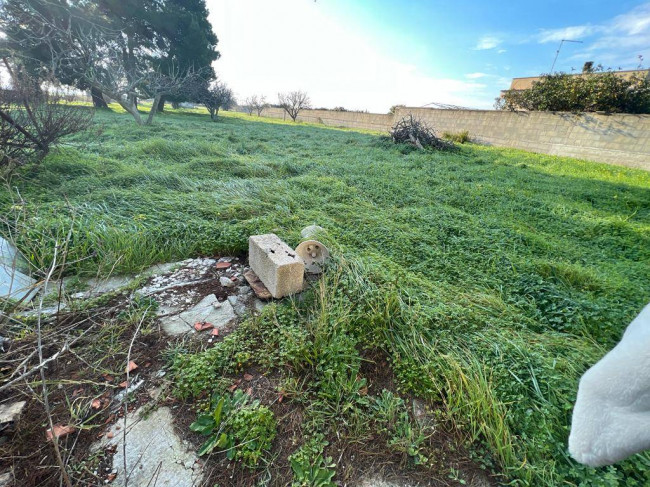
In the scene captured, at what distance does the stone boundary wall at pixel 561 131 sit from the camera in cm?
842

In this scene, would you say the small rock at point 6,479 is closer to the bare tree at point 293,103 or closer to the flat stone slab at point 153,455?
the flat stone slab at point 153,455

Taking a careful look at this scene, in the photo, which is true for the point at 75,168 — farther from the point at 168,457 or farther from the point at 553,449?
the point at 553,449

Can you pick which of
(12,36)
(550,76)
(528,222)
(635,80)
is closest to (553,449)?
(528,222)

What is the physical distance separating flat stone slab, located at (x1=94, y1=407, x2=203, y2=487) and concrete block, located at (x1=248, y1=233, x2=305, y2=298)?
0.97m

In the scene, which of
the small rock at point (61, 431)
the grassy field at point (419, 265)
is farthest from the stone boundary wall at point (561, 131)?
the small rock at point (61, 431)

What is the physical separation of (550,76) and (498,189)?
1075cm

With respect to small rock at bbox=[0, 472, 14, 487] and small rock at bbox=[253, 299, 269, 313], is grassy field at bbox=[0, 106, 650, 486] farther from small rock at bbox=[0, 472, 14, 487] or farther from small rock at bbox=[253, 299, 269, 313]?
small rock at bbox=[0, 472, 14, 487]

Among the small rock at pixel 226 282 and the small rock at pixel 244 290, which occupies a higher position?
the small rock at pixel 226 282

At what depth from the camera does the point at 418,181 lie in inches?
211

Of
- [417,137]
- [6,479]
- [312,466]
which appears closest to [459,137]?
[417,137]

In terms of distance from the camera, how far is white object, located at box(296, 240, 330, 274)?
233 centimetres

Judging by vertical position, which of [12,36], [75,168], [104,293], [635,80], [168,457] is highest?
[12,36]

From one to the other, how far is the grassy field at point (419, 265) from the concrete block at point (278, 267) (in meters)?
Result: 0.15

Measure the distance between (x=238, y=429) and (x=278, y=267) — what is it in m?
0.97
